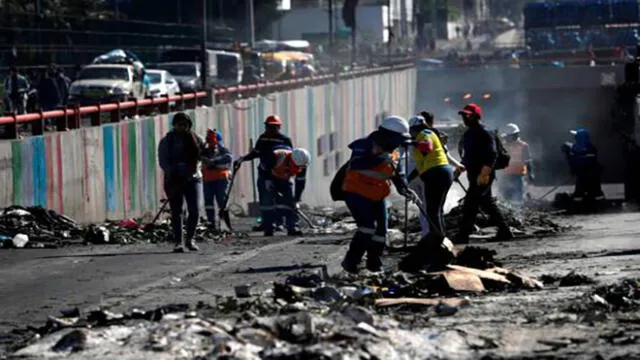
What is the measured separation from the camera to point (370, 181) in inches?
580

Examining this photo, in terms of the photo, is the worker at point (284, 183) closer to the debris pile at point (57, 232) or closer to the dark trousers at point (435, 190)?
the debris pile at point (57, 232)

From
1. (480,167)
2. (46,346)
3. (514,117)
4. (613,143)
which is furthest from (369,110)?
(46,346)

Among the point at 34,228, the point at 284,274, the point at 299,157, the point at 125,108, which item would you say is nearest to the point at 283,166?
the point at 299,157

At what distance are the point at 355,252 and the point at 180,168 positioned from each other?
4004 millimetres

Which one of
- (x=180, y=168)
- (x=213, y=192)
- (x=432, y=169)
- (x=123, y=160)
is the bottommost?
(x=213, y=192)

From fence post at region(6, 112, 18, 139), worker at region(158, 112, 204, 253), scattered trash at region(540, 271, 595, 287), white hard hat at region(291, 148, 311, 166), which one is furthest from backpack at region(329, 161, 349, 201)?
fence post at region(6, 112, 18, 139)

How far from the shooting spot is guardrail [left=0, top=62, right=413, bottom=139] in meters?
22.5

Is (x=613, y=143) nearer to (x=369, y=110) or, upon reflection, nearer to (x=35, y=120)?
(x=369, y=110)

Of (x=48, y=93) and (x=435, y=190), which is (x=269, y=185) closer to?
(x=435, y=190)

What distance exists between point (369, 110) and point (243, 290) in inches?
1805

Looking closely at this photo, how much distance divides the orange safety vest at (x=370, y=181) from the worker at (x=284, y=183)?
6.99 metres

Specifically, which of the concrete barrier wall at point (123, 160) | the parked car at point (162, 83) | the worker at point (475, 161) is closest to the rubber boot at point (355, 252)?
the worker at point (475, 161)

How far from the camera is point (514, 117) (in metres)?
72.9

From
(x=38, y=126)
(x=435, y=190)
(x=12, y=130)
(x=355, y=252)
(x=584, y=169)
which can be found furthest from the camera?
(x=584, y=169)
